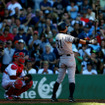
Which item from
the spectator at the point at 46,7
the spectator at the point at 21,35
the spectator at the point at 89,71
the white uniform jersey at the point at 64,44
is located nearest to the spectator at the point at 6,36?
the spectator at the point at 21,35

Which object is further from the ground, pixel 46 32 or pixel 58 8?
pixel 58 8

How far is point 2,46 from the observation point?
44.8 ft

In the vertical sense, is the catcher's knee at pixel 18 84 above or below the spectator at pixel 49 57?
below

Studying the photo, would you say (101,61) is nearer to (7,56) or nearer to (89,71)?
(89,71)

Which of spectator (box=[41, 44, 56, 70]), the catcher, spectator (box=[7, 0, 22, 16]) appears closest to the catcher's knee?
the catcher

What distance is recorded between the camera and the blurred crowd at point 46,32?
13.7 m

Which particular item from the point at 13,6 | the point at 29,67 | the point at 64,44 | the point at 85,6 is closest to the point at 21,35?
the point at 29,67

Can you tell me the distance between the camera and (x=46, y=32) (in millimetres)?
15562

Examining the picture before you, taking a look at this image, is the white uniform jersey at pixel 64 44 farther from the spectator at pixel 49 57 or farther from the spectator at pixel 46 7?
the spectator at pixel 46 7

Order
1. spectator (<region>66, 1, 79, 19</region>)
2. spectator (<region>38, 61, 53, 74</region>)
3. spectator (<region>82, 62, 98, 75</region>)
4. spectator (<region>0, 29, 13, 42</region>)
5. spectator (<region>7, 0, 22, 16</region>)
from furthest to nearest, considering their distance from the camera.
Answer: spectator (<region>66, 1, 79, 19</region>) < spectator (<region>7, 0, 22, 16</region>) < spectator (<region>0, 29, 13, 42</region>) < spectator (<region>82, 62, 98, 75</region>) < spectator (<region>38, 61, 53, 74</region>)

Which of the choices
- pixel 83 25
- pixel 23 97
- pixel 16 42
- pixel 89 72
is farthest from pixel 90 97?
pixel 83 25

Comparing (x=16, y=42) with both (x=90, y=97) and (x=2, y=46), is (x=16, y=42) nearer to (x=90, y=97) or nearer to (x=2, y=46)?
(x=2, y=46)

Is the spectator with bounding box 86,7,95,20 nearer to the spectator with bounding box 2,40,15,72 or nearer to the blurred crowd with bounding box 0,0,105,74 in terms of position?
the blurred crowd with bounding box 0,0,105,74

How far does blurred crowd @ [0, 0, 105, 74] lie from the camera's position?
45.1 feet
